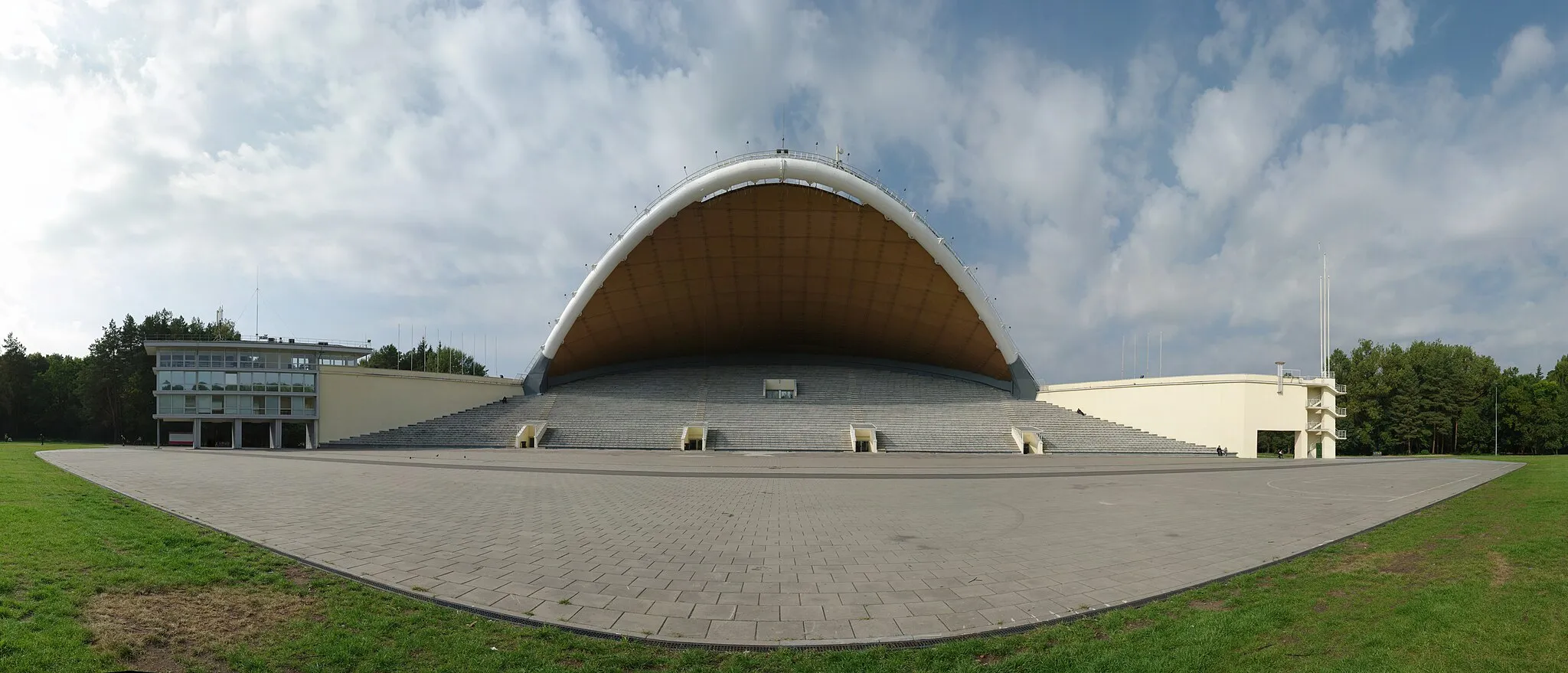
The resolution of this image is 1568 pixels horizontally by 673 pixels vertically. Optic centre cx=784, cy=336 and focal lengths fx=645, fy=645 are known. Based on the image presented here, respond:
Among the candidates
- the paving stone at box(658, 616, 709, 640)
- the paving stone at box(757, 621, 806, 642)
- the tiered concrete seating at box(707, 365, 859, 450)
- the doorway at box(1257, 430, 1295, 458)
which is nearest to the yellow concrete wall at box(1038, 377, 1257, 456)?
the tiered concrete seating at box(707, 365, 859, 450)

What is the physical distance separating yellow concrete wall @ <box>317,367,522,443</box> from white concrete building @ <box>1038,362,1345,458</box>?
4392 centimetres

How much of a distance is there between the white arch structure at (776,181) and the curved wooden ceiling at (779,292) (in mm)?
709

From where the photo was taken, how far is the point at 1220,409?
3622 cm

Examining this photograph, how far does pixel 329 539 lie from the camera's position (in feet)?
29.0

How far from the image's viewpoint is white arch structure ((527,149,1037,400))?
35625 millimetres

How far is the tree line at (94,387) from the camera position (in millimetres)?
56594

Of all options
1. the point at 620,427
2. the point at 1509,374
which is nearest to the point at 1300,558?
the point at 620,427

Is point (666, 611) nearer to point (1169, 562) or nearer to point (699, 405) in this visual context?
point (1169, 562)

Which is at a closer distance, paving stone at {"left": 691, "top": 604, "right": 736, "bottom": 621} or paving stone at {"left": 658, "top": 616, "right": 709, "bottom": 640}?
paving stone at {"left": 658, "top": 616, "right": 709, "bottom": 640}

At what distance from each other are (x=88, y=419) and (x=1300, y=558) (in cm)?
8665

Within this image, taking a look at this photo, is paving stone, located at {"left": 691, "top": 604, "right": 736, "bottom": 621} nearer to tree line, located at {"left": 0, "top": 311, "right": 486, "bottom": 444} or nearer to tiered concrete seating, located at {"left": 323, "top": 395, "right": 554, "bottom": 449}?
tiered concrete seating, located at {"left": 323, "top": 395, "right": 554, "bottom": 449}

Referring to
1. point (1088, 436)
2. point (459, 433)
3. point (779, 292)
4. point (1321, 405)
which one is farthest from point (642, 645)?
point (1321, 405)

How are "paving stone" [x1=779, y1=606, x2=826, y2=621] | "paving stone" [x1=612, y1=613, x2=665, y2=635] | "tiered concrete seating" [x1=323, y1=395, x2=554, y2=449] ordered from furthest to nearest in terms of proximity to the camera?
"tiered concrete seating" [x1=323, y1=395, x2=554, y2=449] < "paving stone" [x1=779, y1=606, x2=826, y2=621] < "paving stone" [x1=612, y1=613, x2=665, y2=635]

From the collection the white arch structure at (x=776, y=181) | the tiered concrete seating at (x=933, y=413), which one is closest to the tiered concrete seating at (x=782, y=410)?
the tiered concrete seating at (x=933, y=413)
